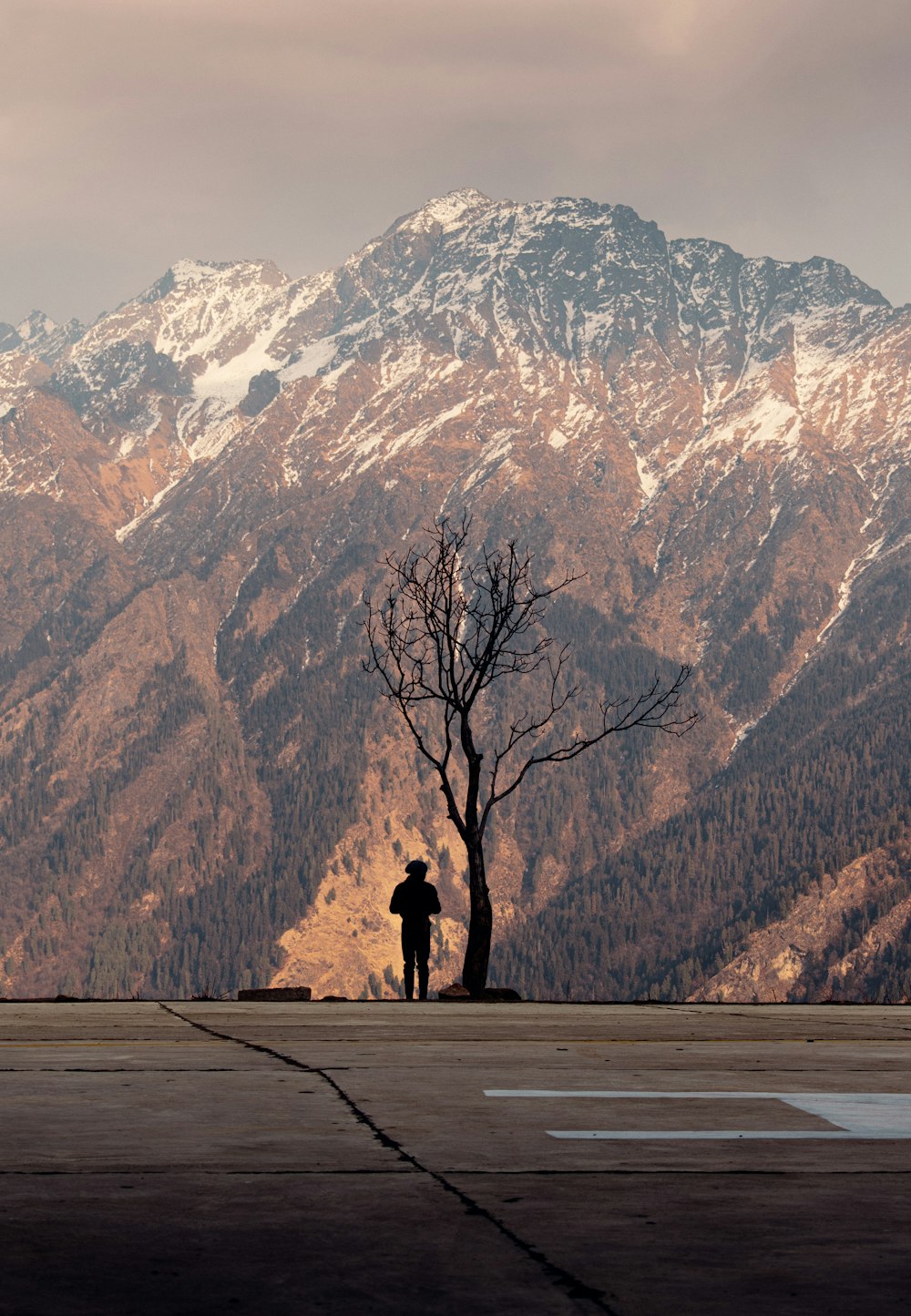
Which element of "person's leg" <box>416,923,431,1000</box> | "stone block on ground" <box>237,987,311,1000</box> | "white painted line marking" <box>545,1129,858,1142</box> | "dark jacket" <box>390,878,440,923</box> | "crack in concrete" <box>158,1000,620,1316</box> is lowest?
"crack in concrete" <box>158,1000,620,1316</box>

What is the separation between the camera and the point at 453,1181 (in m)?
7.84

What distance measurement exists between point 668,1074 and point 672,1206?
5224mm

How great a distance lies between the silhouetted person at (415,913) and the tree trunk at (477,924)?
6.64 feet

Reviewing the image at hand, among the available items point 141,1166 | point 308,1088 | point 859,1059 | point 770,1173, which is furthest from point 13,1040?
point 770,1173

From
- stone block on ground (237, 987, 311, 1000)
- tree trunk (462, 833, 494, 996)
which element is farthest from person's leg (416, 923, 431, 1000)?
stone block on ground (237, 987, 311, 1000)

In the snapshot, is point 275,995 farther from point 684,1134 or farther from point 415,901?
point 684,1134

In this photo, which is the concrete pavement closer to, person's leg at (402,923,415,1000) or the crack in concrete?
the crack in concrete

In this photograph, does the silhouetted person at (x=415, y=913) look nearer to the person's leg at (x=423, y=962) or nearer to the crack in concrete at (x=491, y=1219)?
the person's leg at (x=423, y=962)

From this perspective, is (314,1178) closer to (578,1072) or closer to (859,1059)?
(578,1072)

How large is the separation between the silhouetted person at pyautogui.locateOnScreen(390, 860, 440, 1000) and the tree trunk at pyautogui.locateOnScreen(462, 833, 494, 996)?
2025 millimetres

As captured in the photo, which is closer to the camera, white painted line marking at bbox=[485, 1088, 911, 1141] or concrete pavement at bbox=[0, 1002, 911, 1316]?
concrete pavement at bbox=[0, 1002, 911, 1316]

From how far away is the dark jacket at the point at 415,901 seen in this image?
3359 cm

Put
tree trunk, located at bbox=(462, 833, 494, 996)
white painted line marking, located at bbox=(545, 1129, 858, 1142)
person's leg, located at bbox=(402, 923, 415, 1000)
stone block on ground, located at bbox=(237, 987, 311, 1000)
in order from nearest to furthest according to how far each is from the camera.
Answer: white painted line marking, located at bbox=(545, 1129, 858, 1142), stone block on ground, located at bbox=(237, 987, 311, 1000), person's leg, located at bbox=(402, 923, 415, 1000), tree trunk, located at bbox=(462, 833, 494, 996)

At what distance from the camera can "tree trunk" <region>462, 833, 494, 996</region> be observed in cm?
3662
